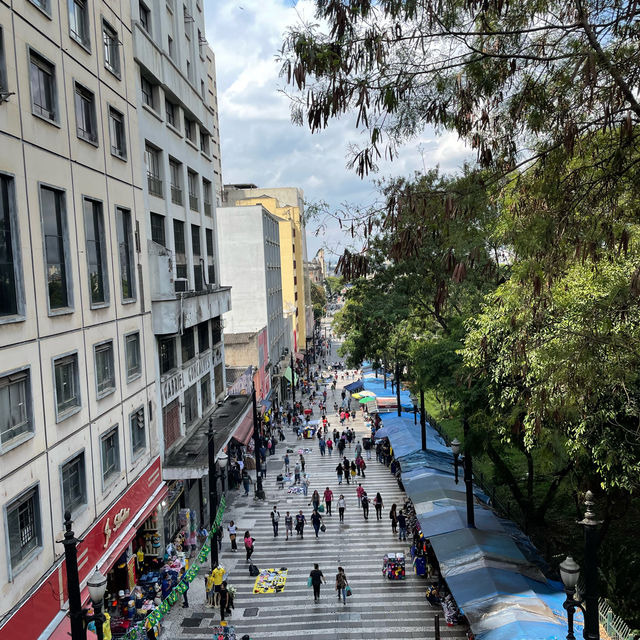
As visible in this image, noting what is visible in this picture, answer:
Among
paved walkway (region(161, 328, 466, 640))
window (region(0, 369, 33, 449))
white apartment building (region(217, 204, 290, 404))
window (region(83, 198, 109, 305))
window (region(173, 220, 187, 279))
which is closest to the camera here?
window (region(0, 369, 33, 449))

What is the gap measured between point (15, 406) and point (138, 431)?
25.5 ft

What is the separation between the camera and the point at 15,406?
1125 centimetres

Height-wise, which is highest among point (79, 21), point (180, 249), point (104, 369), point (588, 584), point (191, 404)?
point (79, 21)

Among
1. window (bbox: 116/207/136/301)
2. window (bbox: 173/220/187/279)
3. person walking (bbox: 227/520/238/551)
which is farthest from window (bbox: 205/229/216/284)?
person walking (bbox: 227/520/238/551)

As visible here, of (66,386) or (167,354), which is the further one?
(167,354)

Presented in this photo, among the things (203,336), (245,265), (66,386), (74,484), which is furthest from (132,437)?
(245,265)

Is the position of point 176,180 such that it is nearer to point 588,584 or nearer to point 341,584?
point 341,584

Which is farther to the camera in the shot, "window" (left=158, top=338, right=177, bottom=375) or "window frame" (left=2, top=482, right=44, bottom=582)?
"window" (left=158, top=338, right=177, bottom=375)

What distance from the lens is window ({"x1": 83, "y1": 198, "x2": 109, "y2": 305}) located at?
15.2 metres

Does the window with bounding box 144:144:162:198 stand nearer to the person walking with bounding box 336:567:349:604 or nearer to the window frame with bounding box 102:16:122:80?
the window frame with bounding box 102:16:122:80

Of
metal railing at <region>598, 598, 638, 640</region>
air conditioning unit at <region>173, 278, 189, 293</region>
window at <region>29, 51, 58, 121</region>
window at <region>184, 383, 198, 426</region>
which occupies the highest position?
window at <region>29, 51, 58, 121</region>

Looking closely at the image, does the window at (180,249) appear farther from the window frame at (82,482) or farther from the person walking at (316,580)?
the person walking at (316,580)

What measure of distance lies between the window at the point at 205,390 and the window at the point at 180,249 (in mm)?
5369

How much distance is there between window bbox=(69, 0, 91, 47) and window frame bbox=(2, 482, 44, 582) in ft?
35.4
